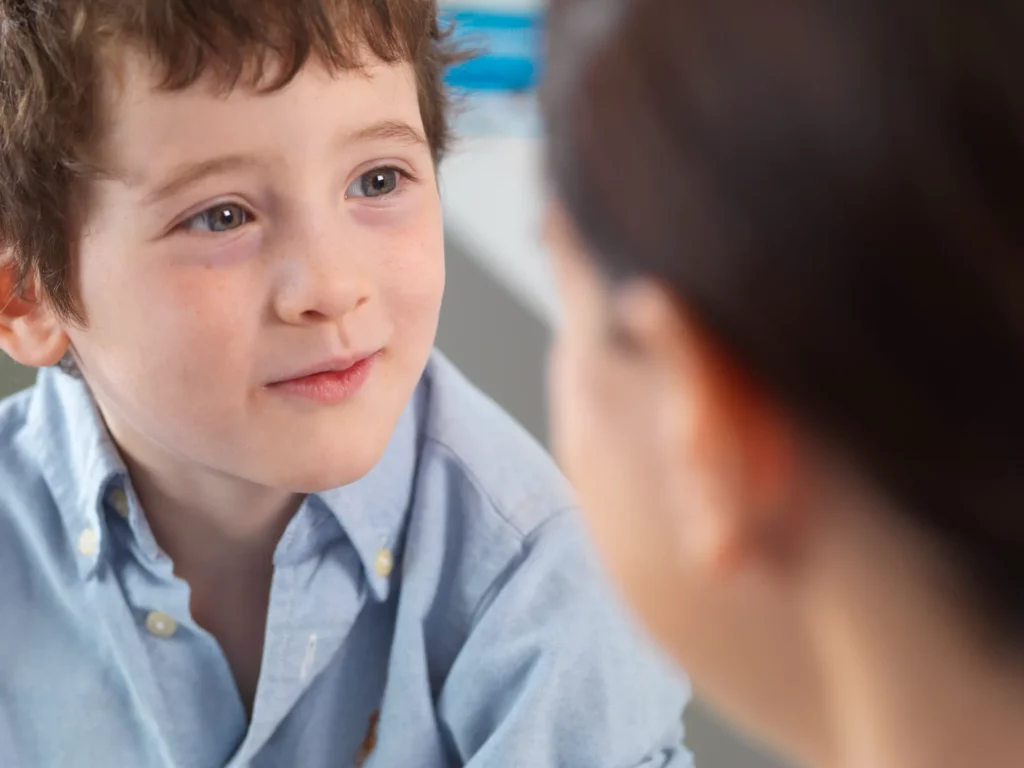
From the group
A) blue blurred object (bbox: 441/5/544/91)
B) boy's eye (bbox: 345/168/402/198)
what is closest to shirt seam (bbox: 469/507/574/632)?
boy's eye (bbox: 345/168/402/198)

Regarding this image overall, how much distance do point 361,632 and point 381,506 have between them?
3.6 inches

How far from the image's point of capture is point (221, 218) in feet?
2.09

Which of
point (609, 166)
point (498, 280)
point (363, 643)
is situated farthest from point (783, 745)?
point (498, 280)

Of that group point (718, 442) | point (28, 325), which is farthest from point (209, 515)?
point (718, 442)

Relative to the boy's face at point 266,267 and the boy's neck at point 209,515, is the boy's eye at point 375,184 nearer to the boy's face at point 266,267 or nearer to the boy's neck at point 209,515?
the boy's face at point 266,267

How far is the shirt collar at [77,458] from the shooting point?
0.77m

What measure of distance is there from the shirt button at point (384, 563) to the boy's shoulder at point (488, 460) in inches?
2.4

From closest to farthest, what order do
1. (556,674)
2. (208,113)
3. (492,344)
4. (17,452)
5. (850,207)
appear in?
(850,207) < (208,113) < (556,674) < (17,452) < (492,344)

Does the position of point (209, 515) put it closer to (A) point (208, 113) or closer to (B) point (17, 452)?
(B) point (17, 452)

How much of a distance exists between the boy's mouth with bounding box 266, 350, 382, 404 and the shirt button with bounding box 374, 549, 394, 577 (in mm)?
148

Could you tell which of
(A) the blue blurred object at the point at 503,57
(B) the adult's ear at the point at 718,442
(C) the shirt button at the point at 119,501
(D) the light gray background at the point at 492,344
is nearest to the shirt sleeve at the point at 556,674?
(C) the shirt button at the point at 119,501

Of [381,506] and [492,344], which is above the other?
[381,506]

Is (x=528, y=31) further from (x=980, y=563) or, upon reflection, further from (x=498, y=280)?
(x=980, y=563)

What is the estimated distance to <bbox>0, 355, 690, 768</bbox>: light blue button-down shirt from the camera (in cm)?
75
